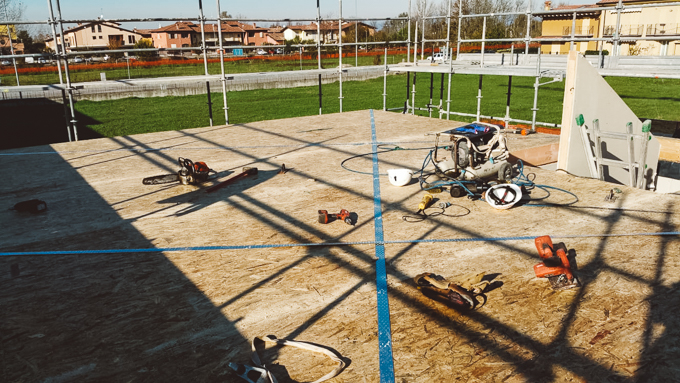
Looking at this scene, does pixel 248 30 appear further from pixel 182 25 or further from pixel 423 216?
pixel 423 216

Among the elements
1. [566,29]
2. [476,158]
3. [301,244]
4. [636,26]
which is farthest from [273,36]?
[301,244]

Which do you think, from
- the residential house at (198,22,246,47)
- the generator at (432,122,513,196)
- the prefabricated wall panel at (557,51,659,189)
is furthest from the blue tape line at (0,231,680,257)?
the residential house at (198,22,246,47)

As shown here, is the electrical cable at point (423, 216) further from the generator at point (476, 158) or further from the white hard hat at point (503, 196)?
the generator at point (476, 158)

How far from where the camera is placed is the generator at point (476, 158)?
6633 millimetres

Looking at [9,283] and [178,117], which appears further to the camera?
[178,117]

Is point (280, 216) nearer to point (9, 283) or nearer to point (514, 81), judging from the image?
point (9, 283)

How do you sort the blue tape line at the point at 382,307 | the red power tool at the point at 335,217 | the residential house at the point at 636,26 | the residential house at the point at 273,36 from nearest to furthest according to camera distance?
1. the blue tape line at the point at 382,307
2. the red power tool at the point at 335,217
3. the residential house at the point at 636,26
4. the residential house at the point at 273,36

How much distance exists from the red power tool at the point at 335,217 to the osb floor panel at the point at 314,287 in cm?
8

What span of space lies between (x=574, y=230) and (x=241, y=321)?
12.2ft

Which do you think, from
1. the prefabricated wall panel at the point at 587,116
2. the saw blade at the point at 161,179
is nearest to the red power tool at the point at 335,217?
the saw blade at the point at 161,179

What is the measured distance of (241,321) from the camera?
145 inches

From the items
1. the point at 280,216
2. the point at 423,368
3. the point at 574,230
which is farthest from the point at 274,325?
the point at 574,230

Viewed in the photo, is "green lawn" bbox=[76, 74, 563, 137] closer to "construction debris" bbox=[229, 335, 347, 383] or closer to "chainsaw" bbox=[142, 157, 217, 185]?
"chainsaw" bbox=[142, 157, 217, 185]

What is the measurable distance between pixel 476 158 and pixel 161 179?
15.2 ft
